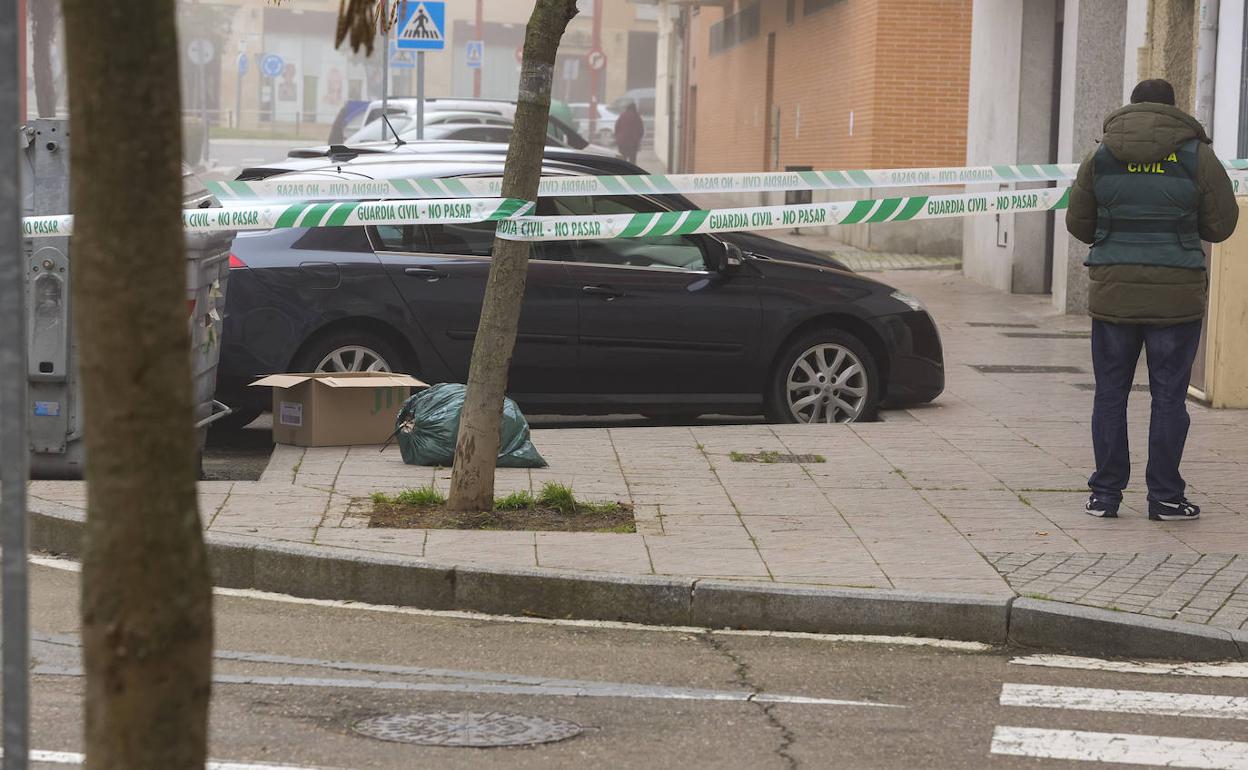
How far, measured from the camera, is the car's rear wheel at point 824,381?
10820mm

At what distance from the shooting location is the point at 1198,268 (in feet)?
25.6

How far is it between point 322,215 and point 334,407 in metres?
0.97

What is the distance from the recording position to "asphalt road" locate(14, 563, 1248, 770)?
4926 millimetres

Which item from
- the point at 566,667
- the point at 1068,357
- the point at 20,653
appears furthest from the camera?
the point at 1068,357

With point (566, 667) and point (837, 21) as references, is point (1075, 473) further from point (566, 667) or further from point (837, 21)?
point (837, 21)

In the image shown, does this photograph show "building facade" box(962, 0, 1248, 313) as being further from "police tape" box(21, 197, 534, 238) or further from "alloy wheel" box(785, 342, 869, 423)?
"police tape" box(21, 197, 534, 238)

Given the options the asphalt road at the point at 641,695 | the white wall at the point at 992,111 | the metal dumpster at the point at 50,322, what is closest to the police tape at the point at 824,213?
the metal dumpster at the point at 50,322

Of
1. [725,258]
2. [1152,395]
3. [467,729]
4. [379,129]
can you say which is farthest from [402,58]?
[467,729]

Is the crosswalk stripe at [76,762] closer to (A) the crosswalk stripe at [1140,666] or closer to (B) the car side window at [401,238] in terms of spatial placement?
(A) the crosswalk stripe at [1140,666]

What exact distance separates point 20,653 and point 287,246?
734 centimetres

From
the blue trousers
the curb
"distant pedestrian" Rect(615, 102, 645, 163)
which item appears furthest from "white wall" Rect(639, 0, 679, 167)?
the curb

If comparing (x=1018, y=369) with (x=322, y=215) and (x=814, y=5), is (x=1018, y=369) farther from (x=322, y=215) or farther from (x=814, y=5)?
(x=814, y=5)

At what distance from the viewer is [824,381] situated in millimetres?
10938

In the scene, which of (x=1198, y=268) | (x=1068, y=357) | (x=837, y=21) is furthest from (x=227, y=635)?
(x=837, y=21)
